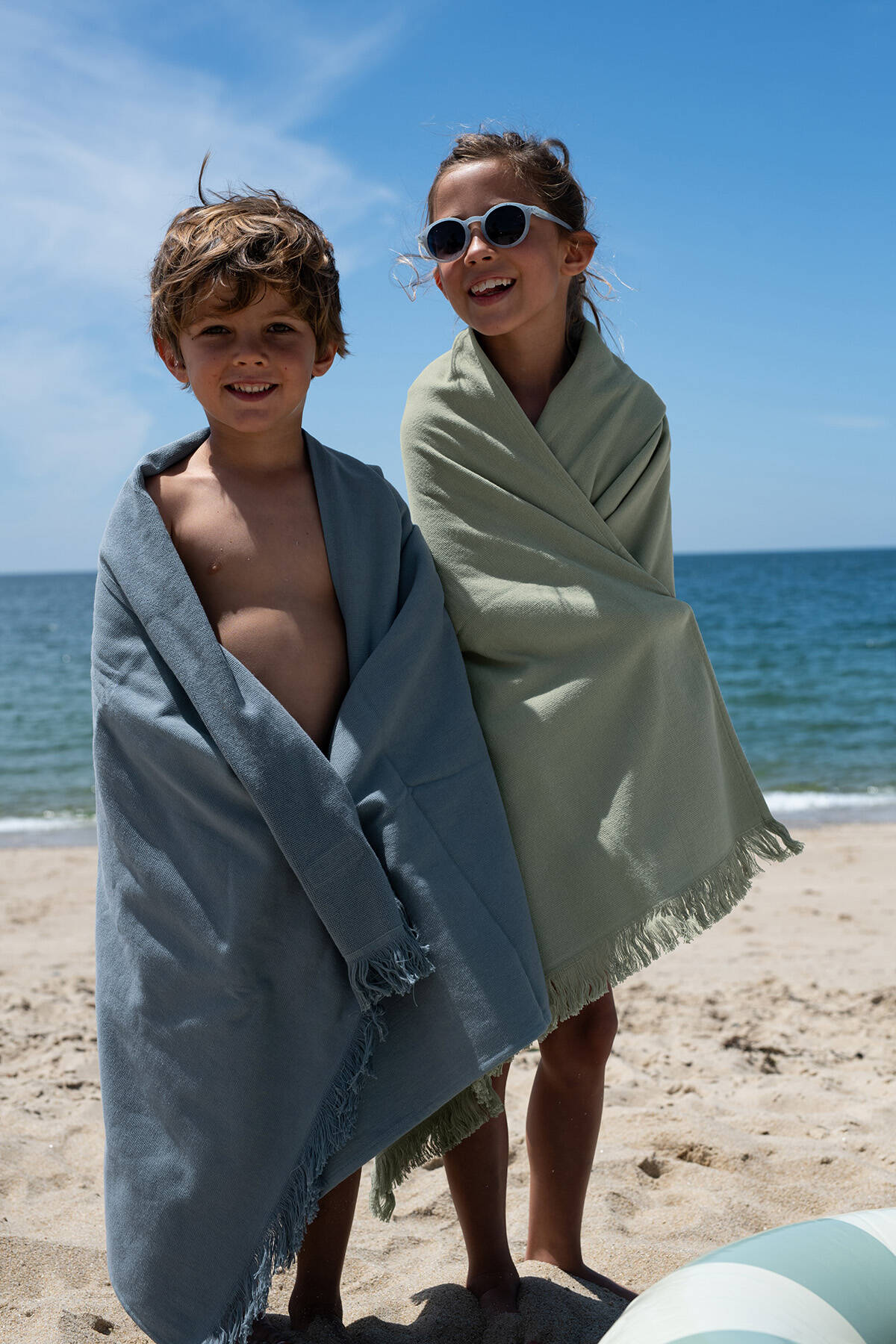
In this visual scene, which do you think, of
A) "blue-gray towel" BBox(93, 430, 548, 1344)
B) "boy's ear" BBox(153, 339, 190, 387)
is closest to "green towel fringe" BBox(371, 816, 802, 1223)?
"blue-gray towel" BBox(93, 430, 548, 1344)

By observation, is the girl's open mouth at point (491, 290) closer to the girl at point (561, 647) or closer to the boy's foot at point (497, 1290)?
the girl at point (561, 647)

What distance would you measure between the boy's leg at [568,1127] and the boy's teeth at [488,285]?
4.91ft

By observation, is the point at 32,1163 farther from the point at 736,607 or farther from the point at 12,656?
the point at 736,607

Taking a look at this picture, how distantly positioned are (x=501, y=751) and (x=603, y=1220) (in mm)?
1340

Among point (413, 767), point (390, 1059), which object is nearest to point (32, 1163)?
point (390, 1059)

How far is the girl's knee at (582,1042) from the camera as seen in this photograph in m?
2.27

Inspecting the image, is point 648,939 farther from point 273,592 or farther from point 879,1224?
point 273,592

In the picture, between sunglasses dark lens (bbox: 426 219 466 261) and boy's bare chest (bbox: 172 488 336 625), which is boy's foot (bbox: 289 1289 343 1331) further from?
sunglasses dark lens (bbox: 426 219 466 261)

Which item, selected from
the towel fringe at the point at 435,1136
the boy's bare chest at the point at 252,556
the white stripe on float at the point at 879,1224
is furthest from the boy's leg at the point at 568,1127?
the boy's bare chest at the point at 252,556

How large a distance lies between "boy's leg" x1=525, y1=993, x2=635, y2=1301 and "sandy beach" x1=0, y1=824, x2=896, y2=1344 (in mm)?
75

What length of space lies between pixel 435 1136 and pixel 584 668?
930 millimetres

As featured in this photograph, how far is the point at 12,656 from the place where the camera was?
87.5ft

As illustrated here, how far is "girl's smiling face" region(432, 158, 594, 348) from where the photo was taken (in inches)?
88.7

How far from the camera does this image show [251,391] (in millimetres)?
2006
